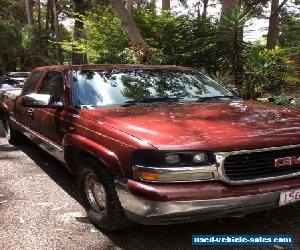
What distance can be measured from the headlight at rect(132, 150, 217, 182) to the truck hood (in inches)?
2.6

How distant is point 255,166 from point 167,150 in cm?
74

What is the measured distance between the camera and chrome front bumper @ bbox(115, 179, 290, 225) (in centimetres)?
336

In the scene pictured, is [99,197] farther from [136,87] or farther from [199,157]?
[136,87]

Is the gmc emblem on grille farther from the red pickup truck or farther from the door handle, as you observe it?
the door handle

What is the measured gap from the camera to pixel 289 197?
12.0 feet

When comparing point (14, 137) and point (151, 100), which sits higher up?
point (151, 100)

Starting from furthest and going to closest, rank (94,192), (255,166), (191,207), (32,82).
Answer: (32,82), (94,192), (255,166), (191,207)

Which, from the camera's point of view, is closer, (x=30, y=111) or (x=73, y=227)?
(x=73, y=227)

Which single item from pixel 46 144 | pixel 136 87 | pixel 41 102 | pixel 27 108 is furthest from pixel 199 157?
pixel 27 108

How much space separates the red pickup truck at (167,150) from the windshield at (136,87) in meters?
0.01

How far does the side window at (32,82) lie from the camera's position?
6.78m

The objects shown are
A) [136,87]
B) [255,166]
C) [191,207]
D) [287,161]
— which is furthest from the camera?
[136,87]

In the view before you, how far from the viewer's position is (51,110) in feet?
17.9

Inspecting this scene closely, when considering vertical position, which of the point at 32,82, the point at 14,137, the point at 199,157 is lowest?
the point at 14,137
